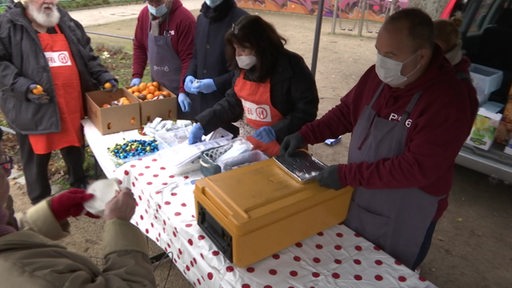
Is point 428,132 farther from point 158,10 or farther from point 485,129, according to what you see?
point 485,129

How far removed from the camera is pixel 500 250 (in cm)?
343

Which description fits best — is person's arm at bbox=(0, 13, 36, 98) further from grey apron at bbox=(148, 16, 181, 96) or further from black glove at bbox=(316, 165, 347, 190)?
black glove at bbox=(316, 165, 347, 190)

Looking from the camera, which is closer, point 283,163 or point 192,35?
point 283,163

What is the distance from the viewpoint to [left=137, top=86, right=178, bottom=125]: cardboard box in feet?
10.1

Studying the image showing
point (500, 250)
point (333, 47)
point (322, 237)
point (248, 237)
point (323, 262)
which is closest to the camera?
point (248, 237)

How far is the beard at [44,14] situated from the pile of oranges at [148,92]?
791 mm

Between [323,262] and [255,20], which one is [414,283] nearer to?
[323,262]

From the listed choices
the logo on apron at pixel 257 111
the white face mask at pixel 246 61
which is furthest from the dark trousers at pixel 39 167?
the white face mask at pixel 246 61

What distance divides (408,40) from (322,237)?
980 millimetres

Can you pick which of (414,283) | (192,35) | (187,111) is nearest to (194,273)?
(414,283)

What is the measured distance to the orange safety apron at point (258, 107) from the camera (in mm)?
2477

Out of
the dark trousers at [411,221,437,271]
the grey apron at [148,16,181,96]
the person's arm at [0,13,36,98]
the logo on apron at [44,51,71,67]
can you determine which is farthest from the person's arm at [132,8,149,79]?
the dark trousers at [411,221,437,271]

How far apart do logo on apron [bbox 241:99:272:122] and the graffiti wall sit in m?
12.1

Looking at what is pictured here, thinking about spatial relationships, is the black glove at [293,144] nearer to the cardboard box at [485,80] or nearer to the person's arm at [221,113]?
the person's arm at [221,113]
